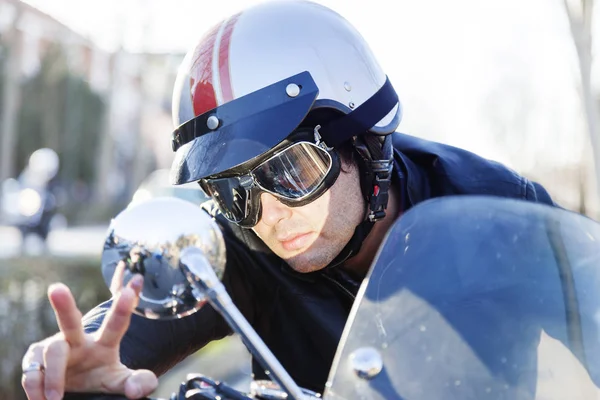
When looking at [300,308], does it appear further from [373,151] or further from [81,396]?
[81,396]

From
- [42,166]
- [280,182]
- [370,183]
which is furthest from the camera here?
[42,166]


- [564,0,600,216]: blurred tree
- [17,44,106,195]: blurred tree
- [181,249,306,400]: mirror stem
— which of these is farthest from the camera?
[17,44,106,195]: blurred tree

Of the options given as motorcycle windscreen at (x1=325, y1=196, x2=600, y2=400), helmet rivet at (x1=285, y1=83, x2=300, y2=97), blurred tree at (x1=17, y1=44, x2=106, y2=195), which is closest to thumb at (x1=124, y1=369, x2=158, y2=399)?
motorcycle windscreen at (x1=325, y1=196, x2=600, y2=400)

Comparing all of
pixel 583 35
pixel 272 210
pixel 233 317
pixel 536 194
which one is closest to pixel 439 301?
pixel 233 317

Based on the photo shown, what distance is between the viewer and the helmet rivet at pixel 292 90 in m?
2.27

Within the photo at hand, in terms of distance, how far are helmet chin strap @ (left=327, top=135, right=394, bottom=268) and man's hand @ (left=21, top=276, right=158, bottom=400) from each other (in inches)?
39.8

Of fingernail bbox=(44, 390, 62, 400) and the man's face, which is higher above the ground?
fingernail bbox=(44, 390, 62, 400)

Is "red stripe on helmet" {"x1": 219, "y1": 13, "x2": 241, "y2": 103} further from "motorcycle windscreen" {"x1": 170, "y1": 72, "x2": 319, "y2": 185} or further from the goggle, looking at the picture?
the goggle

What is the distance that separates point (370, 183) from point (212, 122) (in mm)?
528

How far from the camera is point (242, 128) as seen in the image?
2.18 m

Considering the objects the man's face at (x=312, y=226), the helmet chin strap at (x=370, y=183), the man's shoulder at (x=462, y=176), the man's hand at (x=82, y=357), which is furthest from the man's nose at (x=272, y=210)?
the man's hand at (x=82, y=357)

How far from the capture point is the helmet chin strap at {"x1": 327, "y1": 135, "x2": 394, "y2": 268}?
247 centimetres

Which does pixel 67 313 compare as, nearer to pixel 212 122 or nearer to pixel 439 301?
pixel 439 301

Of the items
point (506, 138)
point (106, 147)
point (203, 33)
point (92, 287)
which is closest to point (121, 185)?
point (106, 147)
